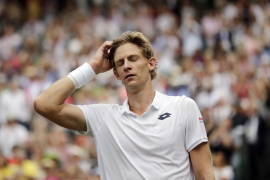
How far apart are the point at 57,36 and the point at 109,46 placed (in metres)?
12.5

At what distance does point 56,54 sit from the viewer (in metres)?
17.0

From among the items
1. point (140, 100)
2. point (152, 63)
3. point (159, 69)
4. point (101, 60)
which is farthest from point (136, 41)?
point (159, 69)

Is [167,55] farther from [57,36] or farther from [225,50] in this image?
[57,36]

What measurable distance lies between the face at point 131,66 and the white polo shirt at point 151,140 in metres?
0.18

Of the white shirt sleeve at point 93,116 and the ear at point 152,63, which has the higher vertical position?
the ear at point 152,63

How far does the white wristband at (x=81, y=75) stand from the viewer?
5.11m

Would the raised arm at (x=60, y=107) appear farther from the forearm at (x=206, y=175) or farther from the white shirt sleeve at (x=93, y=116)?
the forearm at (x=206, y=175)

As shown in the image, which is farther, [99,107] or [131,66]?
[99,107]

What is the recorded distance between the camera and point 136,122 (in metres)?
4.91

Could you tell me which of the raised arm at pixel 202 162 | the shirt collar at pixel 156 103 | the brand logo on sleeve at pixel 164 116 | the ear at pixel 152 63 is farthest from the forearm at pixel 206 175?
the ear at pixel 152 63

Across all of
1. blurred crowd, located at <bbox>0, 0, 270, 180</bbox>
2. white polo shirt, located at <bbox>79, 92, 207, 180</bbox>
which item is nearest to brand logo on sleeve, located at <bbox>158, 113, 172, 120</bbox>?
white polo shirt, located at <bbox>79, 92, 207, 180</bbox>

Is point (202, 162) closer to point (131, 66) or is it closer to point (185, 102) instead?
point (185, 102)

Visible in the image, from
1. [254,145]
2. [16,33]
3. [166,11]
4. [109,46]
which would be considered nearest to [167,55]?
[166,11]

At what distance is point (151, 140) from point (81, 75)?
74cm
